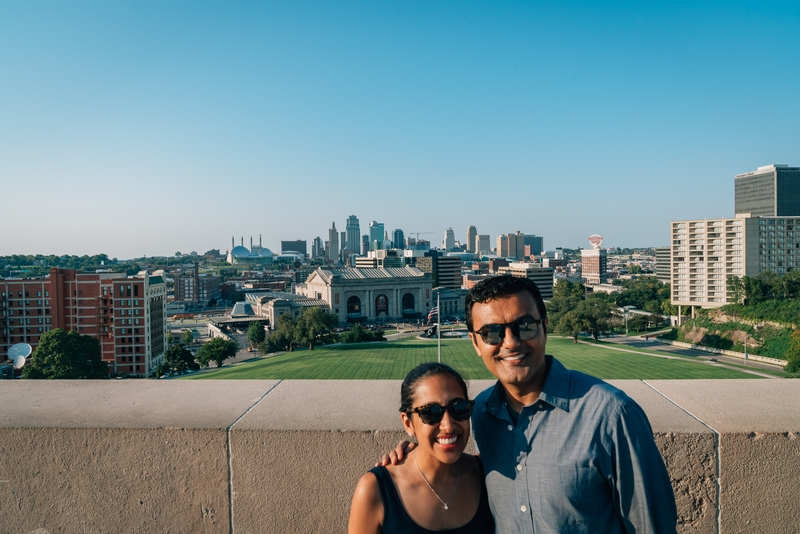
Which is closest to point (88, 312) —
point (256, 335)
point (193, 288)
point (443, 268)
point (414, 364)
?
point (256, 335)

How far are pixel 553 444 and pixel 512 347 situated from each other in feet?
1.33

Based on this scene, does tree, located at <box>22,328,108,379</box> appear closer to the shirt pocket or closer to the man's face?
the man's face

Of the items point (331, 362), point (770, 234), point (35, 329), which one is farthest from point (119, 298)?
point (770, 234)

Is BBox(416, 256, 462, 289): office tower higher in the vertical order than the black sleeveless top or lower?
lower

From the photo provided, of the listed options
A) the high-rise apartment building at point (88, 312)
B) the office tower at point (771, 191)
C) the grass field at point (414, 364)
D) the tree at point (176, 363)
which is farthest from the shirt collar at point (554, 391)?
the office tower at point (771, 191)

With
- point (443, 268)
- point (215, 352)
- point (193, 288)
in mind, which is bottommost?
point (215, 352)

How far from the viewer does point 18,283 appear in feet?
198

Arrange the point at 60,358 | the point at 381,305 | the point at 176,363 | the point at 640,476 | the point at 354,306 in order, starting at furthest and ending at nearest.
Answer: the point at 381,305 → the point at 354,306 → the point at 176,363 → the point at 60,358 → the point at 640,476

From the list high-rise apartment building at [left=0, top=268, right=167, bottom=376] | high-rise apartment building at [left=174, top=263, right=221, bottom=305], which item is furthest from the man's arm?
high-rise apartment building at [left=174, top=263, right=221, bottom=305]

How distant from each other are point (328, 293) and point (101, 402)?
340ft

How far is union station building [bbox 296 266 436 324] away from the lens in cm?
10700

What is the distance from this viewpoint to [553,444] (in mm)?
2189

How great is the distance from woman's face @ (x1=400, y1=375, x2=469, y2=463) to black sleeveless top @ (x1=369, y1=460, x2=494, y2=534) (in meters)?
0.21

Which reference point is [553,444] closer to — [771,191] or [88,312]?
[88,312]
